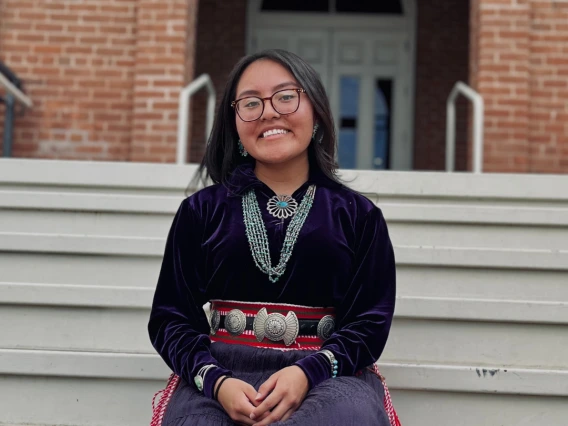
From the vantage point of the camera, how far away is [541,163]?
5.00 metres

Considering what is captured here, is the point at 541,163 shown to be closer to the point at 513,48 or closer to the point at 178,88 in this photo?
the point at 513,48

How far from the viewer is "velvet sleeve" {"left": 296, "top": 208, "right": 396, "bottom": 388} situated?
1.63m

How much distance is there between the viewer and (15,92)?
4809 mm

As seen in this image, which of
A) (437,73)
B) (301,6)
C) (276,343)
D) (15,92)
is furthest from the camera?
(301,6)

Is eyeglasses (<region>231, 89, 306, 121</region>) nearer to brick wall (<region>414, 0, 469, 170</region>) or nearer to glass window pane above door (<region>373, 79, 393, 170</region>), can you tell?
brick wall (<region>414, 0, 469, 170</region>)

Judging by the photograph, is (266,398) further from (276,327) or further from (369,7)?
(369,7)

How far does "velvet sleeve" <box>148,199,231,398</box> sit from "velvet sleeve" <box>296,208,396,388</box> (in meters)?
0.33

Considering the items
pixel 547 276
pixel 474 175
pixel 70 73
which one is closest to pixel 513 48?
pixel 474 175

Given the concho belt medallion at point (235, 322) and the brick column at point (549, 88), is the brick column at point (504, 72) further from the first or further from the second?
the concho belt medallion at point (235, 322)

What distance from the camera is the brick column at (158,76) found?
4.91 m

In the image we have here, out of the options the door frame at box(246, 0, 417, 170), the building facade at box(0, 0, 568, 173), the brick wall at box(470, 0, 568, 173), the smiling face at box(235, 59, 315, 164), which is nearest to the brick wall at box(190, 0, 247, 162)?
the door frame at box(246, 0, 417, 170)

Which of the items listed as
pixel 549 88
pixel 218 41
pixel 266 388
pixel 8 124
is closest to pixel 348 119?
pixel 218 41

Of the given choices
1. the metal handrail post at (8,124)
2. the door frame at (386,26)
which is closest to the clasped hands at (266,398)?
the metal handrail post at (8,124)

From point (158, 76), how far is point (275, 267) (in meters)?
3.54
